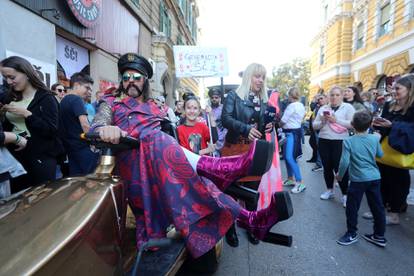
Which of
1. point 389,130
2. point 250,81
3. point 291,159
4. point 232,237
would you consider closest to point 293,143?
point 291,159

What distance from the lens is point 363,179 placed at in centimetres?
304

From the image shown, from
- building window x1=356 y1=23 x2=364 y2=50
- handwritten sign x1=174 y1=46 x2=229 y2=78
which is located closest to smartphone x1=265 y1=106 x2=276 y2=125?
handwritten sign x1=174 y1=46 x2=229 y2=78

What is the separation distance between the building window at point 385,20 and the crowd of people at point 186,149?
52.1 ft

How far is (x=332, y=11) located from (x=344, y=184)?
25.9 meters

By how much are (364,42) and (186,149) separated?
72.2 ft

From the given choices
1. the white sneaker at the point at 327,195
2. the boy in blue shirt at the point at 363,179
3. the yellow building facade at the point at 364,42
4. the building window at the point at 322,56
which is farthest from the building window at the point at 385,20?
the boy in blue shirt at the point at 363,179

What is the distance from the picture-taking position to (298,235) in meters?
3.32

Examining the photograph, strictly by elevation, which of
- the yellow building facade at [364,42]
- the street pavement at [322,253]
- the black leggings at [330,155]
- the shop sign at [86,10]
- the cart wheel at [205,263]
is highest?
the yellow building facade at [364,42]

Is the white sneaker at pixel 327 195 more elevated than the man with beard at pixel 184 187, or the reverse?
the man with beard at pixel 184 187

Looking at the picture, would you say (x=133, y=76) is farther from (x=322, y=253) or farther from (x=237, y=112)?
(x=322, y=253)

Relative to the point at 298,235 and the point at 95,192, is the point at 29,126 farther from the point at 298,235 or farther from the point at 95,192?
the point at 298,235

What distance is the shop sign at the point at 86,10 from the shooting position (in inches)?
255

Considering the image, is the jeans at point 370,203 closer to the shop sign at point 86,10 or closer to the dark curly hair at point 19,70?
the dark curly hair at point 19,70

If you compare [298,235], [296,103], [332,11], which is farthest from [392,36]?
[298,235]
